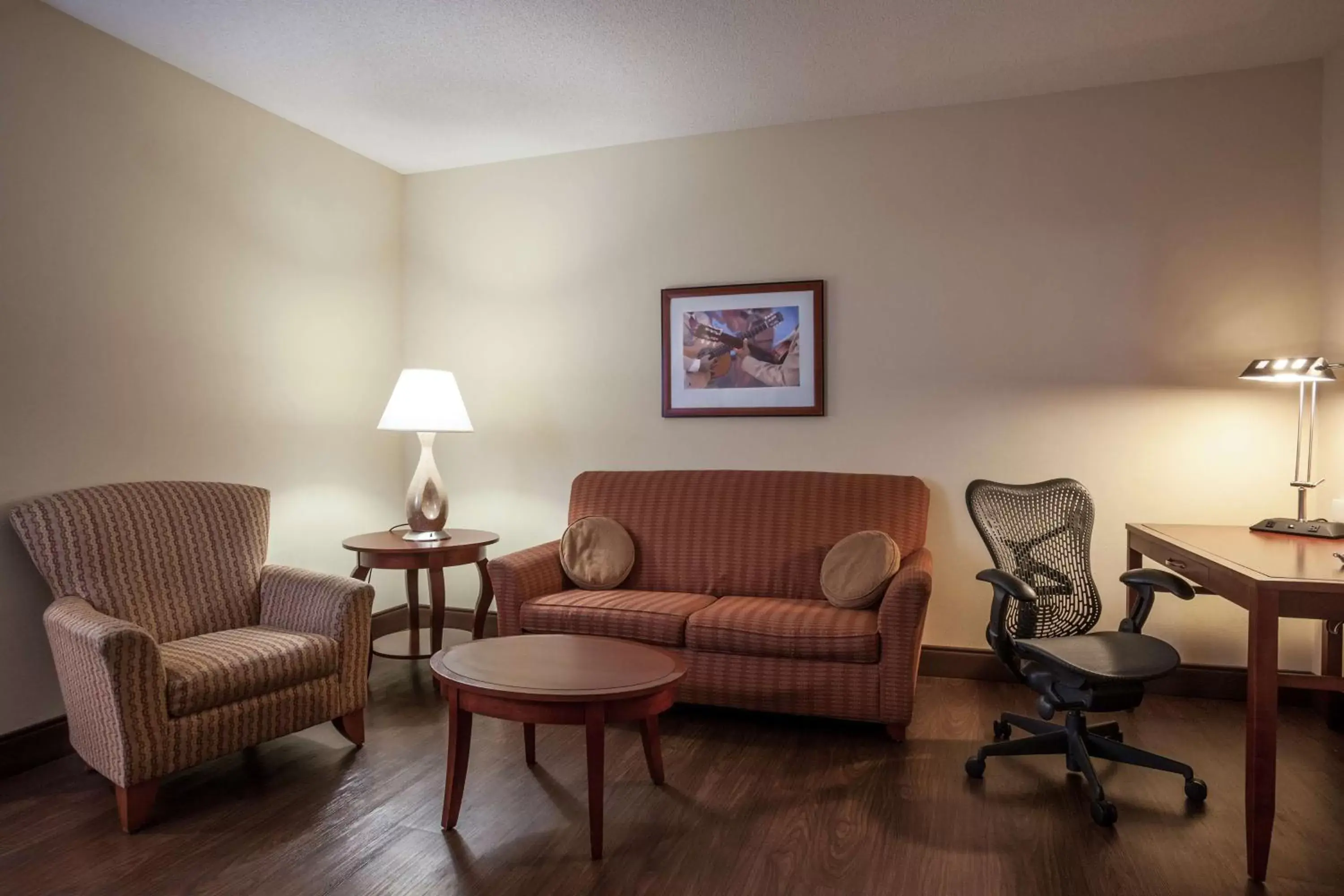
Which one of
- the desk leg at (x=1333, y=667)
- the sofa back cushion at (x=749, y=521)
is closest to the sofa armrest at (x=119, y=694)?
the sofa back cushion at (x=749, y=521)

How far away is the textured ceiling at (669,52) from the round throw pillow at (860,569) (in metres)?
1.88

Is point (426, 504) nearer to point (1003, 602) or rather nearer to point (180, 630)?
point (180, 630)

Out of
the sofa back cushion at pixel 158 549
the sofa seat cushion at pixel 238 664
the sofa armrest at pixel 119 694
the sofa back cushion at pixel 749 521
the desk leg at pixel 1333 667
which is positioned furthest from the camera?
the sofa back cushion at pixel 749 521

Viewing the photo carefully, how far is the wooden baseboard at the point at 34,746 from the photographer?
270 centimetres

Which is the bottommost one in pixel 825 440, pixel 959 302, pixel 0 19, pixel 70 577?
pixel 70 577

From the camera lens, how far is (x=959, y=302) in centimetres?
373

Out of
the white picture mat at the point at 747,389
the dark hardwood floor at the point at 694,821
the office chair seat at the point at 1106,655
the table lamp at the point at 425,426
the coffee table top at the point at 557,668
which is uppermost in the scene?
the white picture mat at the point at 747,389

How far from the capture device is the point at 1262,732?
205 cm

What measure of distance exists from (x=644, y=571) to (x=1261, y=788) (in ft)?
7.84

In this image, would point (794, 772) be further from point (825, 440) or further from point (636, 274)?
point (636, 274)

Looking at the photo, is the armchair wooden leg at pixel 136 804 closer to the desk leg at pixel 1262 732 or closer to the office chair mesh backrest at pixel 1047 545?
the office chair mesh backrest at pixel 1047 545

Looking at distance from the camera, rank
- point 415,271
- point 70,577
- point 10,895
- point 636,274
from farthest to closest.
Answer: point 415,271 → point 636,274 → point 70,577 → point 10,895

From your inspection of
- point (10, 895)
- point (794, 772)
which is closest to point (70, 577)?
point (10, 895)

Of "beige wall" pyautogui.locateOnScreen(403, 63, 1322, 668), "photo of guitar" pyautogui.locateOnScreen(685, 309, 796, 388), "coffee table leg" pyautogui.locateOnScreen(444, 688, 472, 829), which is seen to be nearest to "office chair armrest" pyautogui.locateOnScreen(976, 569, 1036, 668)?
"beige wall" pyautogui.locateOnScreen(403, 63, 1322, 668)
